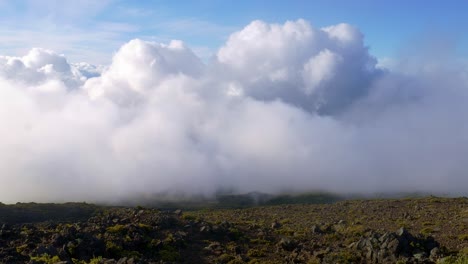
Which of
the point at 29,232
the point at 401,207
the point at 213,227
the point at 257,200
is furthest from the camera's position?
the point at 257,200

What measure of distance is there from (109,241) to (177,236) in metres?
6.42

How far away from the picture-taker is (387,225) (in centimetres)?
4703

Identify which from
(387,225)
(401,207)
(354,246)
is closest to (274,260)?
(354,246)

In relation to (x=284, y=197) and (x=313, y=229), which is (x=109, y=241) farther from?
(x=284, y=197)

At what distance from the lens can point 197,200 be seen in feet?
557

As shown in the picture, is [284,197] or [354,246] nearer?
[354,246]

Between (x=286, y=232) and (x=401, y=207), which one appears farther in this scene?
(x=401, y=207)

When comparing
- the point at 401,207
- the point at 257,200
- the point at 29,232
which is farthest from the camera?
the point at 257,200

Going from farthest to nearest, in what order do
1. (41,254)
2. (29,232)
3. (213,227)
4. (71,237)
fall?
(213,227)
(29,232)
(71,237)
(41,254)

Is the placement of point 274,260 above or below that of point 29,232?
below

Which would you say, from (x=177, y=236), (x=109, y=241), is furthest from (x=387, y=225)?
(x=109, y=241)

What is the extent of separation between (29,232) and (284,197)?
141039mm

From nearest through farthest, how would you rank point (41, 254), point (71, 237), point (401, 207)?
point (41, 254) → point (71, 237) → point (401, 207)

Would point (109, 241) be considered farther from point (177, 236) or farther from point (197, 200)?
point (197, 200)
